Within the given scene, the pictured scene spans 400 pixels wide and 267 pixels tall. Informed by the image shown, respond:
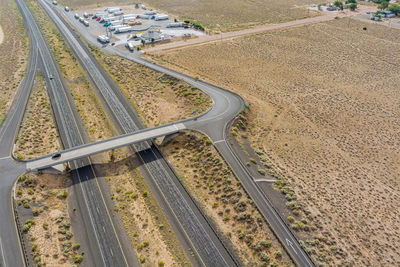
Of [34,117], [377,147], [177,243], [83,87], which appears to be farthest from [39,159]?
[377,147]

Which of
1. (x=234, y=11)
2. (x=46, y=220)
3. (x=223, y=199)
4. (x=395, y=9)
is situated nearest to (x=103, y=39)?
(x=234, y=11)

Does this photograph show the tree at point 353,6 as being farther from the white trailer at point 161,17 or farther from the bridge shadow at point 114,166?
the bridge shadow at point 114,166

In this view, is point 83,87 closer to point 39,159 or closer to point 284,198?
point 39,159

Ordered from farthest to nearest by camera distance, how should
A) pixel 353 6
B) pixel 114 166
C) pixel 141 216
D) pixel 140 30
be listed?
pixel 353 6
pixel 140 30
pixel 114 166
pixel 141 216

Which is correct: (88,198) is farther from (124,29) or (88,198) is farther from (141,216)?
(124,29)

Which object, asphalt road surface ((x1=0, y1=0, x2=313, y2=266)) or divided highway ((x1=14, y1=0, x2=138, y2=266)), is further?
divided highway ((x1=14, y1=0, x2=138, y2=266))

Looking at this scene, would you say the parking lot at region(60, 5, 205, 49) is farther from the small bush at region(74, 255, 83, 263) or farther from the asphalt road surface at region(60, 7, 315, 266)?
the small bush at region(74, 255, 83, 263)

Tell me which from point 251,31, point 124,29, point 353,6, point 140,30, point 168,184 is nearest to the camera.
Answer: point 168,184

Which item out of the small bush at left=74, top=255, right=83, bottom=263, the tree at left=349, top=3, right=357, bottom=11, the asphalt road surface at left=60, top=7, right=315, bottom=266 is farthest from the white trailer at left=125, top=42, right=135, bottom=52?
the tree at left=349, top=3, right=357, bottom=11
